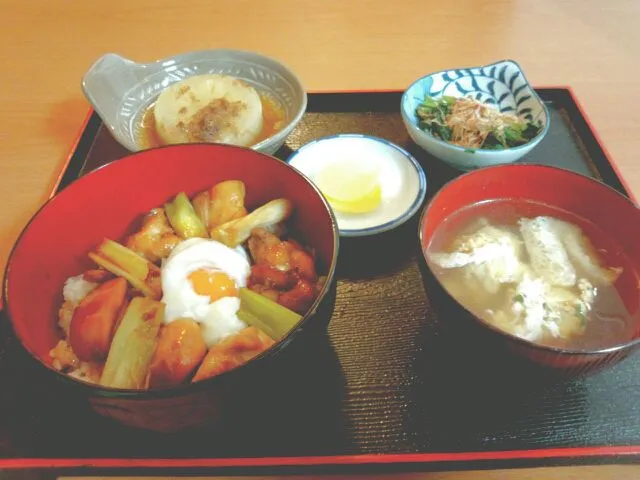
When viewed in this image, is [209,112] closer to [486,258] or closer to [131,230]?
[131,230]

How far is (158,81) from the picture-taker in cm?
175

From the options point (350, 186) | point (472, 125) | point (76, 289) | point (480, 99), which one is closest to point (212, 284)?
point (76, 289)

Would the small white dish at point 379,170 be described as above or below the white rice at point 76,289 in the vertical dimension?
below

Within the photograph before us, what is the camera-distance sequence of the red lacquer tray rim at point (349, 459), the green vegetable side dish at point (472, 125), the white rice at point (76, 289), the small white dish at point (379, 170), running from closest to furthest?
the red lacquer tray rim at point (349, 459)
the white rice at point (76, 289)
the small white dish at point (379, 170)
the green vegetable side dish at point (472, 125)

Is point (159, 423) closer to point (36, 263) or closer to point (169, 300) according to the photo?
point (169, 300)

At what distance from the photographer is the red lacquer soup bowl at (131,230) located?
0.79 meters

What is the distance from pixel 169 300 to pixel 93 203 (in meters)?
0.33

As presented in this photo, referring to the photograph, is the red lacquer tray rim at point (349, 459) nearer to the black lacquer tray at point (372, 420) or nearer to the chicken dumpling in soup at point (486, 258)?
the black lacquer tray at point (372, 420)

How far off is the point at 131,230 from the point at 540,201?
0.98m

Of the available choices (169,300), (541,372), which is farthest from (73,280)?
(541,372)

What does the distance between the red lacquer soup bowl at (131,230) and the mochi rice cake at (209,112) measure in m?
0.30

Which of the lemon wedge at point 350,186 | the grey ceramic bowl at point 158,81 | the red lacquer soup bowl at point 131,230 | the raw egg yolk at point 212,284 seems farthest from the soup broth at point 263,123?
the raw egg yolk at point 212,284

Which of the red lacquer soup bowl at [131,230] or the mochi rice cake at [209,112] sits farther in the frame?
the mochi rice cake at [209,112]

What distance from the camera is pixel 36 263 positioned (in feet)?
3.37
